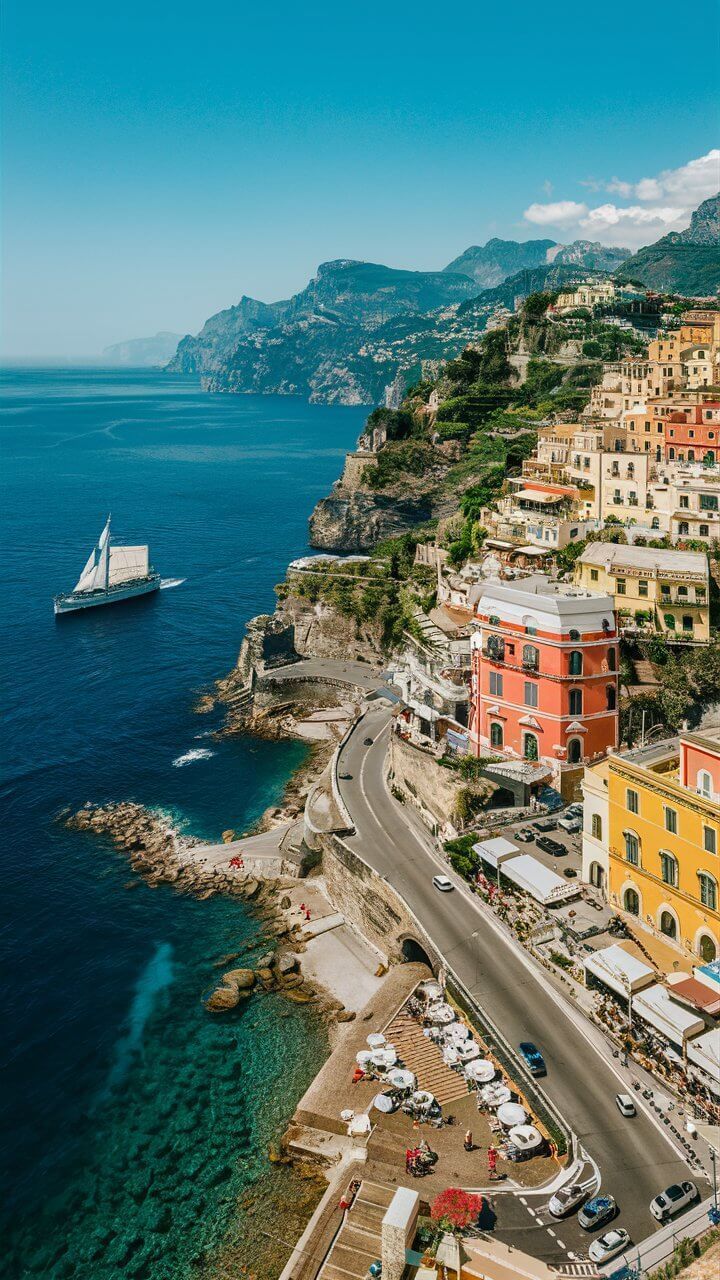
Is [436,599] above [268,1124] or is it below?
above

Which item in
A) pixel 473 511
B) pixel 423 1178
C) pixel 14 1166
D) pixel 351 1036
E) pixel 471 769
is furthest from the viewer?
pixel 473 511

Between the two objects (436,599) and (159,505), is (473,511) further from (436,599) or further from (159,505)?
(159,505)

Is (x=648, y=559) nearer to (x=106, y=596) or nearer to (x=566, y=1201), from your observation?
(x=566, y=1201)

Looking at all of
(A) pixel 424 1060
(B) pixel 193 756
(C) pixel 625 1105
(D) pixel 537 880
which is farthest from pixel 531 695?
(B) pixel 193 756

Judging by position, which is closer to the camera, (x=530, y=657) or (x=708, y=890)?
(x=708, y=890)

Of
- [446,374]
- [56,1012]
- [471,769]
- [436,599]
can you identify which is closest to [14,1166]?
[56,1012]

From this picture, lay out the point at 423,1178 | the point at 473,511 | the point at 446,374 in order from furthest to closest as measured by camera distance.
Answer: the point at 446,374 → the point at 473,511 → the point at 423,1178
